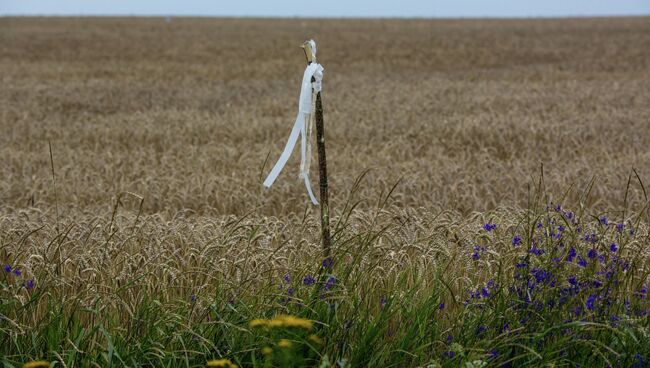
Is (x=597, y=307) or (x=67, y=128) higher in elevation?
(x=597, y=307)

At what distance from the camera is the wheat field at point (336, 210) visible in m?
3.55

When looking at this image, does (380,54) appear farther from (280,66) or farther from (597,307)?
(597,307)

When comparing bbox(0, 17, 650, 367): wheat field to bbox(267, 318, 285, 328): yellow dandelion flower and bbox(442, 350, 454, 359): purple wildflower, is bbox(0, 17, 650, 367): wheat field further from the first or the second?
bbox(267, 318, 285, 328): yellow dandelion flower

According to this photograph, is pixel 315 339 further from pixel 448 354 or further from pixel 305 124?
pixel 305 124

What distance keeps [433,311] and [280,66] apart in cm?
2552

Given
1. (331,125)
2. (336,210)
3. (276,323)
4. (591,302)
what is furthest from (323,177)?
(331,125)

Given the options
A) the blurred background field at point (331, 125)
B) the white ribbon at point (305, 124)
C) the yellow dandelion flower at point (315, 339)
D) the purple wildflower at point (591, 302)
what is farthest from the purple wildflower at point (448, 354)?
the blurred background field at point (331, 125)

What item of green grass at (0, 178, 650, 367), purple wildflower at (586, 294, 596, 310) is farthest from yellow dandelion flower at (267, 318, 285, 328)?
purple wildflower at (586, 294, 596, 310)

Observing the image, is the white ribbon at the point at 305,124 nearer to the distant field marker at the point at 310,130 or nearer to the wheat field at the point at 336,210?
the distant field marker at the point at 310,130

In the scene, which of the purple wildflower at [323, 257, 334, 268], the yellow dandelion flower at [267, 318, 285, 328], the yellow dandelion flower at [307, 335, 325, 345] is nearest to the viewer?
the yellow dandelion flower at [267, 318, 285, 328]

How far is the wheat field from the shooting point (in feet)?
11.6

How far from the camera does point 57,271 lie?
14.1 feet

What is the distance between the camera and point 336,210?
22.4 ft

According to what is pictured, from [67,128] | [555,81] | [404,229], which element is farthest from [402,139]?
[555,81]
